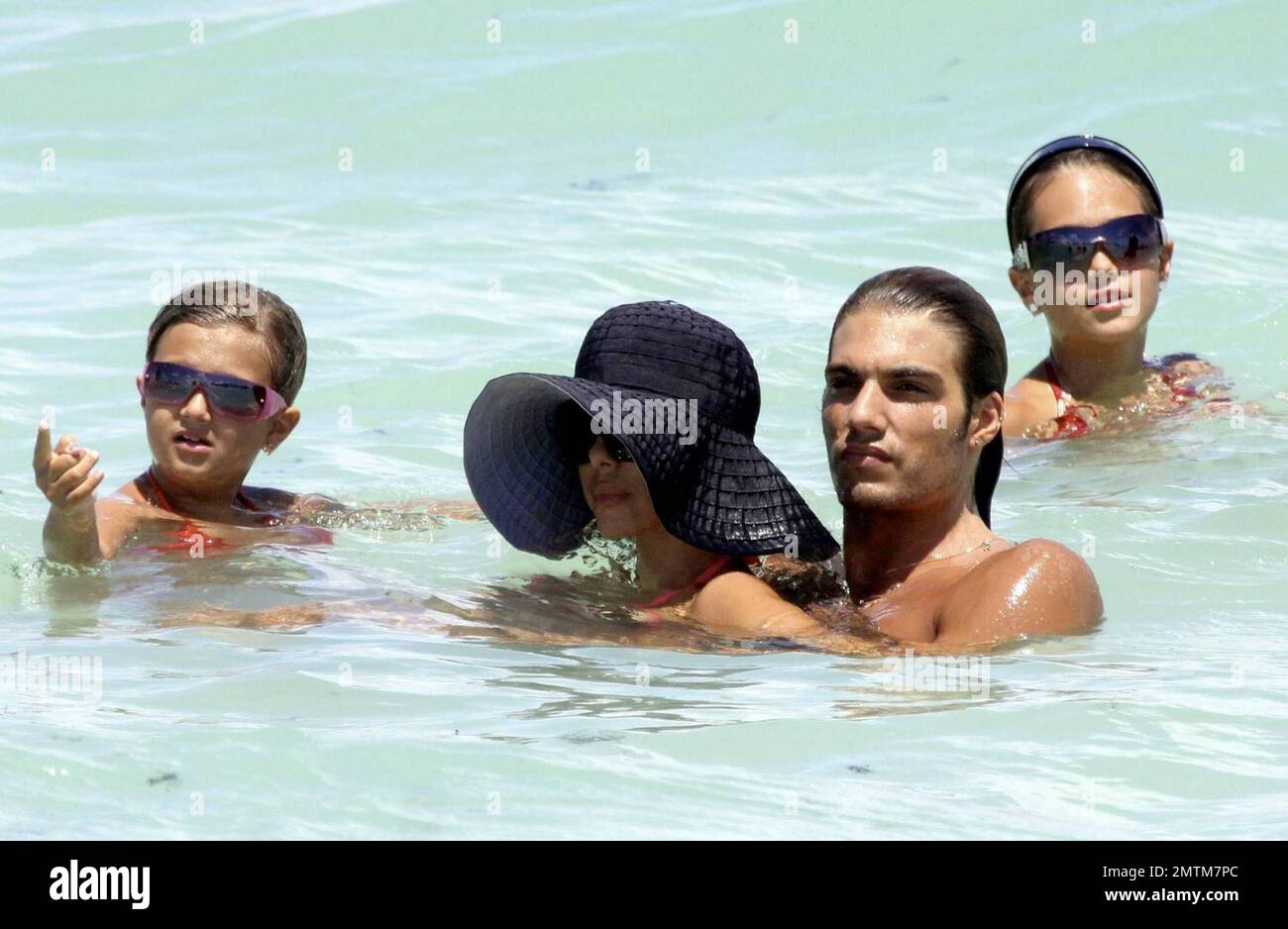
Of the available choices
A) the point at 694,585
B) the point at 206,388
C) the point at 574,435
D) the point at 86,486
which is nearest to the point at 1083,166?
the point at 574,435

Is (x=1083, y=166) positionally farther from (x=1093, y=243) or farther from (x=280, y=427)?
(x=280, y=427)

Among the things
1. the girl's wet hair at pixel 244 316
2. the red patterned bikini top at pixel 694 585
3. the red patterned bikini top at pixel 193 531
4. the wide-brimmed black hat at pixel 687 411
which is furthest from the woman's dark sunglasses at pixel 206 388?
the red patterned bikini top at pixel 694 585

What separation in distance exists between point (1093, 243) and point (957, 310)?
2668 mm

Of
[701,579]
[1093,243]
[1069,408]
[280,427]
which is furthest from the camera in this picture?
[1069,408]

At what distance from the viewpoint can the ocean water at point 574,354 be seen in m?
3.87

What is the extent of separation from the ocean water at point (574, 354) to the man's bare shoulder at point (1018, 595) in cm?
10

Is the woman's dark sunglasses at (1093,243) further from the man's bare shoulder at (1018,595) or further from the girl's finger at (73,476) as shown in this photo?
the girl's finger at (73,476)

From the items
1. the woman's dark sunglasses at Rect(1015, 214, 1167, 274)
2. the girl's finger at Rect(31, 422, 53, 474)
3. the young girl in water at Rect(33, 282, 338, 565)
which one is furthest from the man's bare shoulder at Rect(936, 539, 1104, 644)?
the woman's dark sunglasses at Rect(1015, 214, 1167, 274)

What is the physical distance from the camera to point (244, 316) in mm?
6254

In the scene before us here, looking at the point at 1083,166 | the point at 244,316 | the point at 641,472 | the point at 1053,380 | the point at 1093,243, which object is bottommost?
the point at 1053,380

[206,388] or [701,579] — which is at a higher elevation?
[206,388]

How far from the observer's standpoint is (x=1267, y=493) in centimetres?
670

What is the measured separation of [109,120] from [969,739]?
10.1 m

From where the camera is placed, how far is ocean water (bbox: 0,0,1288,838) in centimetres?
387
